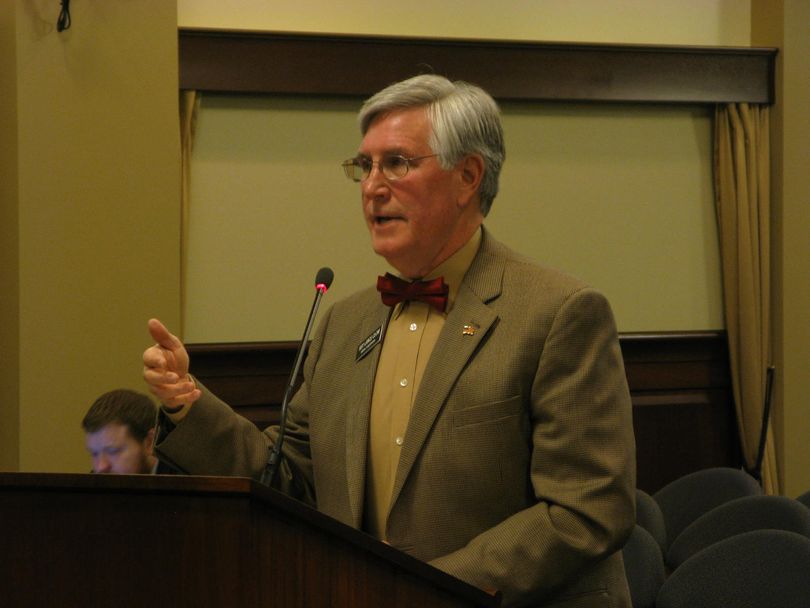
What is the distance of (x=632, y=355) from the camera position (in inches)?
233

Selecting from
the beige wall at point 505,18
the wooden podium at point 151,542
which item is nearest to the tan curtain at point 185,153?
the beige wall at point 505,18

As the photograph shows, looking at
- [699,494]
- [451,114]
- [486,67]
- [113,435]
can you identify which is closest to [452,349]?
[451,114]

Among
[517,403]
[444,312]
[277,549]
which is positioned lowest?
[277,549]

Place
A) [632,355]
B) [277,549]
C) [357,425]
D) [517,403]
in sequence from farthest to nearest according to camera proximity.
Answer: [632,355], [357,425], [517,403], [277,549]

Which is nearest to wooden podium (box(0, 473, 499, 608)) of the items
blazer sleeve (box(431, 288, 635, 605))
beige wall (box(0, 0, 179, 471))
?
blazer sleeve (box(431, 288, 635, 605))

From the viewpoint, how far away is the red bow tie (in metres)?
2.11

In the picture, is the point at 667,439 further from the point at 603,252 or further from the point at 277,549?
the point at 277,549

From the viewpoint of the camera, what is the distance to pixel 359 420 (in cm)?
207

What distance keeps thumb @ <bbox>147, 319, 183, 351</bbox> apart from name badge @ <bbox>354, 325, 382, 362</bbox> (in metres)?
0.44

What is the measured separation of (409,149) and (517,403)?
51 cm

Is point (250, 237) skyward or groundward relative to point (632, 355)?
skyward

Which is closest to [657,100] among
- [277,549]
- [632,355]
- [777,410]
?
[632,355]

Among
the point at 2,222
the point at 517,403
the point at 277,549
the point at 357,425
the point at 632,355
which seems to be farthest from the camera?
the point at 632,355

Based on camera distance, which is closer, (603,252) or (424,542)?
(424,542)
